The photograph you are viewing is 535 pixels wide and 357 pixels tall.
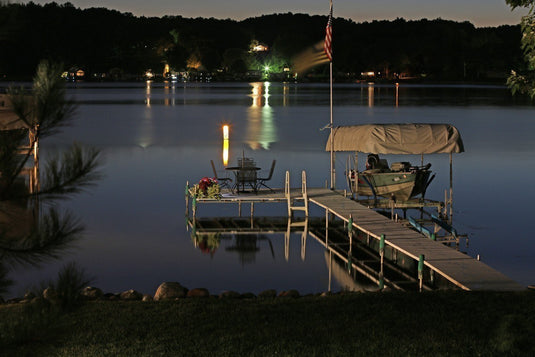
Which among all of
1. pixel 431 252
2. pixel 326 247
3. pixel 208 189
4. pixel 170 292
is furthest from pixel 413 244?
pixel 208 189

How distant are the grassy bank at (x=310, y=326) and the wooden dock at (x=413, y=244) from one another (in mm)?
1243

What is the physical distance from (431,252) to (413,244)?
2.44 feet

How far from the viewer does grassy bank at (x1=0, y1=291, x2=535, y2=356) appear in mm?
9312

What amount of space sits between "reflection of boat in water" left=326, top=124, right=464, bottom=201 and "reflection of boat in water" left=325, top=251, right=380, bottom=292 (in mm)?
3137

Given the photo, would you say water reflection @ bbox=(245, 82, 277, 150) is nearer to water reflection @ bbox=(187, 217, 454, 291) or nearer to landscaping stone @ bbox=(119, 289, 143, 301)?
water reflection @ bbox=(187, 217, 454, 291)

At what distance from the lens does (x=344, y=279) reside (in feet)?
55.0

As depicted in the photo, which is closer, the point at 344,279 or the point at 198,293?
the point at 198,293

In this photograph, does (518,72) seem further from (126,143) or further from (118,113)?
(118,113)

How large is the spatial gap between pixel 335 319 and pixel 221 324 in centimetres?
143

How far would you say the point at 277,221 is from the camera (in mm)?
22609

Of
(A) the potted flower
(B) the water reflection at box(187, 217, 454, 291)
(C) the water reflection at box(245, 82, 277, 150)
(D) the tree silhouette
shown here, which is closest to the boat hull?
(B) the water reflection at box(187, 217, 454, 291)

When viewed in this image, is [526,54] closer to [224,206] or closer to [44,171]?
[44,171]

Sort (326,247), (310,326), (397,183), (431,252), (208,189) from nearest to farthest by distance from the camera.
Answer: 1. (310,326)
2. (431,252)
3. (326,247)
4. (397,183)
5. (208,189)

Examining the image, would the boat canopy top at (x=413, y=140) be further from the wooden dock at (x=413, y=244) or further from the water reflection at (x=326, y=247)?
the water reflection at (x=326, y=247)
